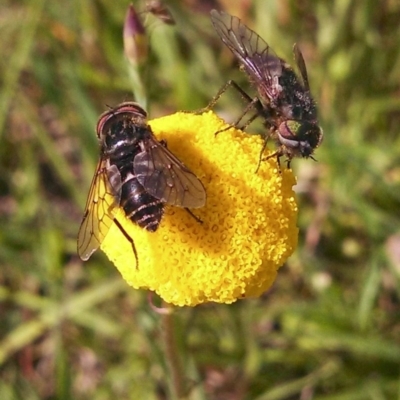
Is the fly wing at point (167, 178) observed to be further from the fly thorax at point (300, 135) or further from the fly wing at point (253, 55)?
the fly wing at point (253, 55)

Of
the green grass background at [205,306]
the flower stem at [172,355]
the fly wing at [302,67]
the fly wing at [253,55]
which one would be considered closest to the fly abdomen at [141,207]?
the flower stem at [172,355]

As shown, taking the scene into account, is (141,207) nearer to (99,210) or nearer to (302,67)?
(99,210)

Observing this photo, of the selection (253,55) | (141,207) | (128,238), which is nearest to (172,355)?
(128,238)

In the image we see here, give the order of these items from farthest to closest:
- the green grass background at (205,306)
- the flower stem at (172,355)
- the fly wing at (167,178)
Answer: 1. the green grass background at (205,306)
2. the flower stem at (172,355)
3. the fly wing at (167,178)

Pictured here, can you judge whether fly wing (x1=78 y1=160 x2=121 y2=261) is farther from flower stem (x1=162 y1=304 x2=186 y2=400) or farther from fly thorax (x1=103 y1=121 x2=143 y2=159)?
flower stem (x1=162 y1=304 x2=186 y2=400)

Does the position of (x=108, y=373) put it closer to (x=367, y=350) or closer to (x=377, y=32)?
(x=367, y=350)

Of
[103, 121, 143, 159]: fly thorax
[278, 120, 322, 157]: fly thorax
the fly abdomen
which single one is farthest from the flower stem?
[278, 120, 322, 157]: fly thorax
